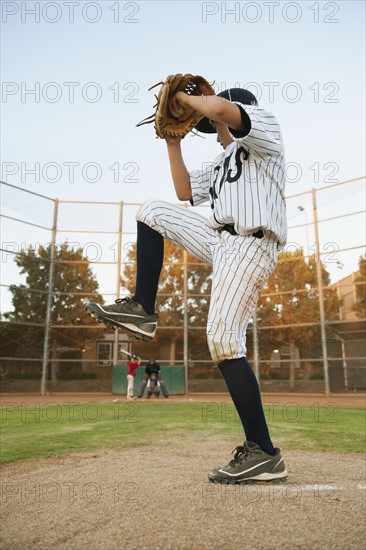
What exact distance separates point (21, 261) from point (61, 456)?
14.9 m

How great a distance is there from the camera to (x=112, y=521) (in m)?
1.55

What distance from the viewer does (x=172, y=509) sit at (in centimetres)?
168

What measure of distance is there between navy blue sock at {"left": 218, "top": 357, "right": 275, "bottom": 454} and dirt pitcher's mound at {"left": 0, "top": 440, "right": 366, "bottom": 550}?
25cm

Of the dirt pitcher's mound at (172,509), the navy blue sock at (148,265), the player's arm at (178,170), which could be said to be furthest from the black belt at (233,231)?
the dirt pitcher's mound at (172,509)

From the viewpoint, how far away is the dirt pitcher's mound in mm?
1365

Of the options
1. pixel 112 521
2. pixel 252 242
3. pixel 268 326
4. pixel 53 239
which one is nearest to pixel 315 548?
pixel 112 521

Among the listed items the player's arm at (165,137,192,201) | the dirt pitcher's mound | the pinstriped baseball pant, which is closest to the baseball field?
the dirt pitcher's mound

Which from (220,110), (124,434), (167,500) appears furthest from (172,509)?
(124,434)

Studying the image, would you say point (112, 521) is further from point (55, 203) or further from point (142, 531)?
point (55, 203)

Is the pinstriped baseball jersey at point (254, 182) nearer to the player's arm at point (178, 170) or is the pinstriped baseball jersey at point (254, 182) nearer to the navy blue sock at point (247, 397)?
the player's arm at point (178, 170)

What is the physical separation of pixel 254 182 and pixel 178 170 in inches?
23.5

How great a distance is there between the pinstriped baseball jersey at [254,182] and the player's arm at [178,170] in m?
0.29

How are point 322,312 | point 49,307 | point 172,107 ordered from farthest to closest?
point 49,307, point 322,312, point 172,107

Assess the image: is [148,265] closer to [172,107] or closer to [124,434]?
[172,107]
